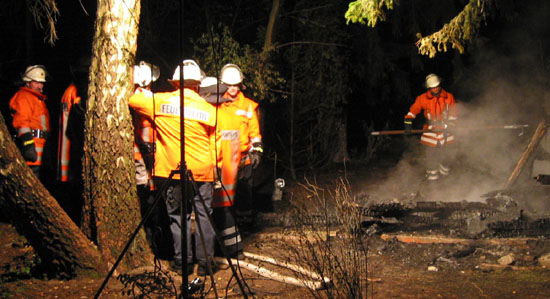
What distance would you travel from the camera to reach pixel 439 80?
994 centimetres

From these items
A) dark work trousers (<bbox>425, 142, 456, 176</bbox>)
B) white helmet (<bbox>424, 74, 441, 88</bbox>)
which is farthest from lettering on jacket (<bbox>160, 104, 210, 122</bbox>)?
dark work trousers (<bbox>425, 142, 456, 176</bbox>)

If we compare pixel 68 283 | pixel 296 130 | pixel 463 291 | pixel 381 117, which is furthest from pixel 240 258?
pixel 381 117

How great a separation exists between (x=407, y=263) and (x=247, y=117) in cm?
286

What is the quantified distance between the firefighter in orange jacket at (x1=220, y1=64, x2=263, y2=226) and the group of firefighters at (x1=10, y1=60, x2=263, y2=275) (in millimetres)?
14

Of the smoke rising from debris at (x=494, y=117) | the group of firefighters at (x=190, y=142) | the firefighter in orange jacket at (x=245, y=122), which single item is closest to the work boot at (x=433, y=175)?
the smoke rising from debris at (x=494, y=117)

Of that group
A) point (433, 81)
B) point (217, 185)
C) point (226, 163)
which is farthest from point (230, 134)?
point (433, 81)

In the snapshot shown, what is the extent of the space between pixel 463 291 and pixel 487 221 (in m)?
2.54

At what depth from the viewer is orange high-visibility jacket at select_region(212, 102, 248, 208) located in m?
5.88

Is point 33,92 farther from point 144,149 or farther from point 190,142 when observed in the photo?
point 190,142

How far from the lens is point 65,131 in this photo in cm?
678

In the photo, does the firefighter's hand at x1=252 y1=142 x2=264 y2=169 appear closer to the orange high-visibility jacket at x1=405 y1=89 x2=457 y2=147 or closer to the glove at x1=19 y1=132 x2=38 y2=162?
the glove at x1=19 y1=132 x2=38 y2=162

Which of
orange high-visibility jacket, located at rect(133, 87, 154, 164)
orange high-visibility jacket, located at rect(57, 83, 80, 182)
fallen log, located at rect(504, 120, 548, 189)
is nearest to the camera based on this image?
orange high-visibility jacket, located at rect(133, 87, 154, 164)

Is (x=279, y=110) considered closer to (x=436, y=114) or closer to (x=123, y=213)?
(x=436, y=114)

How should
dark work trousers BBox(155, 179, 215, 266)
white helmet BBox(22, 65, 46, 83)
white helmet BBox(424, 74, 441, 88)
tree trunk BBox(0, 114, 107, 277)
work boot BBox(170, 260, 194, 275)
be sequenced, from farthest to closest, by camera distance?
white helmet BBox(424, 74, 441, 88)
white helmet BBox(22, 65, 46, 83)
work boot BBox(170, 260, 194, 275)
dark work trousers BBox(155, 179, 215, 266)
tree trunk BBox(0, 114, 107, 277)
